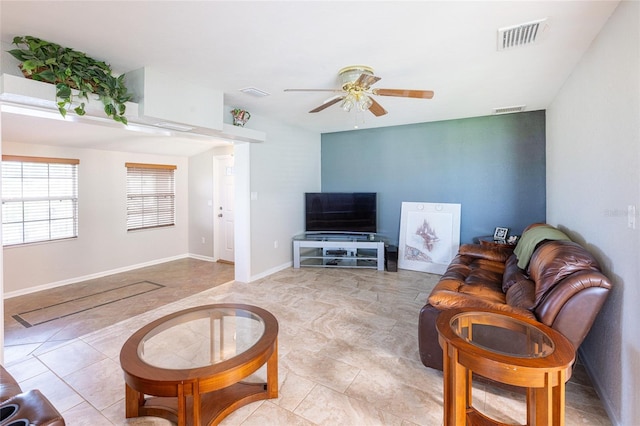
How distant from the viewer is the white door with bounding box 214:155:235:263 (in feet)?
18.7

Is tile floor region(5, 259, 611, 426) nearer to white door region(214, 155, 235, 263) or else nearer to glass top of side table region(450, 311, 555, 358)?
glass top of side table region(450, 311, 555, 358)

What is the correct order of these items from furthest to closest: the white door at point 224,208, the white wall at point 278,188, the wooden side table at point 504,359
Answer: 1. the white door at point 224,208
2. the white wall at point 278,188
3. the wooden side table at point 504,359

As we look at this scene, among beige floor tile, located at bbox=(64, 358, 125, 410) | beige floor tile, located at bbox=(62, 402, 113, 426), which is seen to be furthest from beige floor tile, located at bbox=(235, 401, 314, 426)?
beige floor tile, located at bbox=(64, 358, 125, 410)

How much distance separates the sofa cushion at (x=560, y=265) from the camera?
71.9 inches

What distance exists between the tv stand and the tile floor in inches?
30.8

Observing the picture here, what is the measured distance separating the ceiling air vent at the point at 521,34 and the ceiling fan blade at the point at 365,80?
3.00ft

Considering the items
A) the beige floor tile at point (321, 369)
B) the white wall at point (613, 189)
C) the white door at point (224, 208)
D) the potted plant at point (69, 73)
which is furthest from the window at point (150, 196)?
the white wall at point (613, 189)

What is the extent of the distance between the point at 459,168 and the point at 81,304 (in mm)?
5513

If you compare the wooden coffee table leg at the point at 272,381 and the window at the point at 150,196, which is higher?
the window at the point at 150,196

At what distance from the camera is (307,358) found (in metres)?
2.43

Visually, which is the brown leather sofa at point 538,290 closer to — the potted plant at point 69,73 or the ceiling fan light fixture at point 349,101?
the ceiling fan light fixture at point 349,101

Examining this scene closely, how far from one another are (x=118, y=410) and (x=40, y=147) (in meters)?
4.08

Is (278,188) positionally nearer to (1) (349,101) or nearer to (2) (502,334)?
(1) (349,101)

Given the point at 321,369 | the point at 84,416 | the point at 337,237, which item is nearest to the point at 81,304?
the point at 84,416
